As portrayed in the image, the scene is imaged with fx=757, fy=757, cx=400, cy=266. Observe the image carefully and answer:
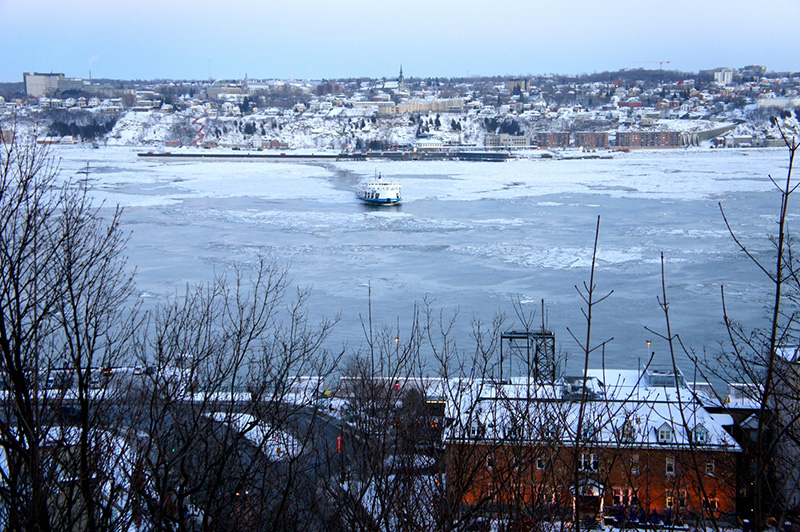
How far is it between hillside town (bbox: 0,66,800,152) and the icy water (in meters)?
14.2

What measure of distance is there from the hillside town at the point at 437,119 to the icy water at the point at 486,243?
46.5ft

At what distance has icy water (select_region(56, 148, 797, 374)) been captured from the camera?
522 cm

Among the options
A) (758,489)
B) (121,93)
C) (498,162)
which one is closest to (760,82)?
(498,162)

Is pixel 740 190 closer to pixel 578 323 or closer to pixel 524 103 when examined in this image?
pixel 578 323

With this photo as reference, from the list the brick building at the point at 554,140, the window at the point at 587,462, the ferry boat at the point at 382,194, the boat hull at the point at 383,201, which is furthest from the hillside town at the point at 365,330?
the ferry boat at the point at 382,194

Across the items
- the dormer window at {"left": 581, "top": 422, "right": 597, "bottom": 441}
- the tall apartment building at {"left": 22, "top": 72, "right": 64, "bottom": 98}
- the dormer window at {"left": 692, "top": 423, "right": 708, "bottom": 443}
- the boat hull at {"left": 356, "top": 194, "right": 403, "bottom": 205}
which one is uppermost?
the tall apartment building at {"left": 22, "top": 72, "right": 64, "bottom": 98}

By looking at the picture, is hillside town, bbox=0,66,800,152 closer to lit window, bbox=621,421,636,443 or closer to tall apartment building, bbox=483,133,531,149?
tall apartment building, bbox=483,133,531,149

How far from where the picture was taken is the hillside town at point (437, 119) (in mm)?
30484

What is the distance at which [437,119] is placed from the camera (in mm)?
36094

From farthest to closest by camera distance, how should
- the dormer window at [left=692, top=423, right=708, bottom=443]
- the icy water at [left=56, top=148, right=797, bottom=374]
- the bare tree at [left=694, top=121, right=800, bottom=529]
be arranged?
1. the icy water at [left=56, top=148, right=797, bottom=374]
2. the dormer window at [left=692, top=423, right=708, bottom=443]
3. the bare tree at [left=694, top=121, right=800, bottom=529]

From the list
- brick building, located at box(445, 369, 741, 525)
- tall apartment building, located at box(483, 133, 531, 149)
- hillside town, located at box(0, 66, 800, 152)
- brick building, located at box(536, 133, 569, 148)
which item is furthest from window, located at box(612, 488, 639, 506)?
brick building, located at box(536, 133, 569, 148)

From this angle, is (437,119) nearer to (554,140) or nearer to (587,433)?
(554,140)

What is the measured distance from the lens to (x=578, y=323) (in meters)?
4.90

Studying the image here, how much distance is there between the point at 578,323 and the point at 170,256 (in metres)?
4.23
